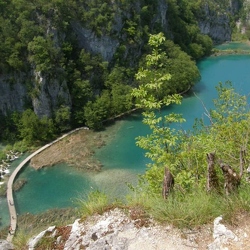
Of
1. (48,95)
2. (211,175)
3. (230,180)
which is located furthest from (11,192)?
(230,180)

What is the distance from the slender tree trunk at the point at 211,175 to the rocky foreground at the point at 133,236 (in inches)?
27.0

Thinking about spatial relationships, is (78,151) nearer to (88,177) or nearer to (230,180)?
(88,177)

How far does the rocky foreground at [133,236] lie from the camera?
5520 millimetres

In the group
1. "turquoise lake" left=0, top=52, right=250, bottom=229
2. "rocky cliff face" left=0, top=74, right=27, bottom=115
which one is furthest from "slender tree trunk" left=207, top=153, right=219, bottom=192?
"rocky cliff face" left=0, top=74, right=27, bottom=115

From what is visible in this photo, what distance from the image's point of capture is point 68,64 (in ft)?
119

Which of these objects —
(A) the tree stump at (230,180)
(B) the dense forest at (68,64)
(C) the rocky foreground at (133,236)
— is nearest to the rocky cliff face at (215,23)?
(B) the dense forest at (68,64)

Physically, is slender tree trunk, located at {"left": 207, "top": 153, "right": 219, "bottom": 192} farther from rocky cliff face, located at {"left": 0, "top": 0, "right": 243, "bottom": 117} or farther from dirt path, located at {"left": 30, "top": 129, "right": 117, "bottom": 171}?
rocky cliff face, located at {"left": 0, "top": 0, "right": 243, "bottom": 117}

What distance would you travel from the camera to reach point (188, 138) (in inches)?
413

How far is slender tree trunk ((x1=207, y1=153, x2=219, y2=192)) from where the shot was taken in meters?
6.20

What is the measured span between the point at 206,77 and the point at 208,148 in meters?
45.4

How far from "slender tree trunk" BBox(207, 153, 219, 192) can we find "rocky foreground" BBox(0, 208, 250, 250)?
69cm

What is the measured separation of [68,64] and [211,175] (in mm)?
31858

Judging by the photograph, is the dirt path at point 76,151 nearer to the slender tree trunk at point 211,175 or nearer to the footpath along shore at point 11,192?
the footpath along shore at point 11,192

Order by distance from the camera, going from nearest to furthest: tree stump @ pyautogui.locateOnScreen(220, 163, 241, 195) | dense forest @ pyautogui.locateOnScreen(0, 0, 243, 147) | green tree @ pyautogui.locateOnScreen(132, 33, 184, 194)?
1. tree stump @ pyautogui.locateOnScreen(220, 163, 241, 195)
2. green tree @ pyautogui.locateOnScreen(132, 33, 184, 194)
3. dense forest @ pyautogui.locateOnScreen(0, 0, 243, 147)
